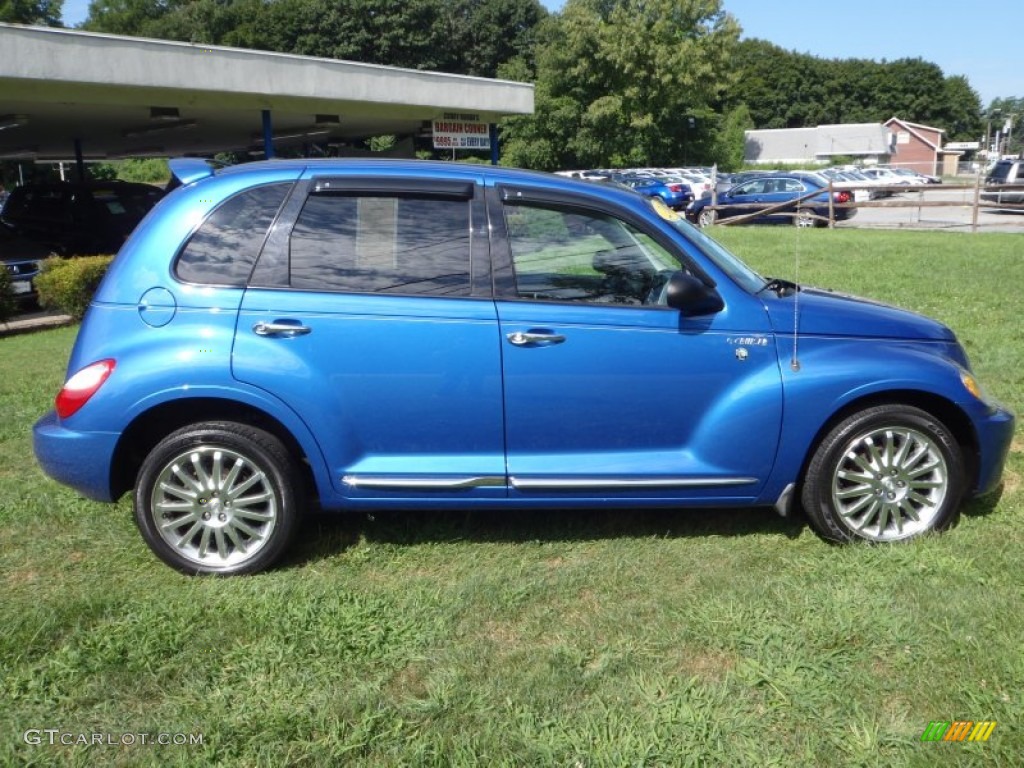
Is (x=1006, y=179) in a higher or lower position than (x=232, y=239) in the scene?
higher

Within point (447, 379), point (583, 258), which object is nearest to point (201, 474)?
point (447, 379)

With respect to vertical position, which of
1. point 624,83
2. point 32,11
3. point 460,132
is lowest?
point 460,132

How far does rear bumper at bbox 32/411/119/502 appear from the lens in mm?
3768

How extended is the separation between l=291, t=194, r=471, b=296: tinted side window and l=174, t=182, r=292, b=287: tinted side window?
0.16 meters

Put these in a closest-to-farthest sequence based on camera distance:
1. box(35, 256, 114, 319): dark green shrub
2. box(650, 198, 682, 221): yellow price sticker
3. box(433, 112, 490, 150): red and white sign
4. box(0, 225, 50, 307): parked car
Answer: box(650, 198, 682, 221): yellow price sticker < box(35, 256, 114, 319): dark green shrub < box(0, 225, 50, 307): parked car < box(433, 112, 490, 150): red and white sign

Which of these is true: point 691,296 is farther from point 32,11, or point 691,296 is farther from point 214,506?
point 32,11

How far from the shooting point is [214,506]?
12.5 feet

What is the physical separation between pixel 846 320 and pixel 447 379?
1.87 m

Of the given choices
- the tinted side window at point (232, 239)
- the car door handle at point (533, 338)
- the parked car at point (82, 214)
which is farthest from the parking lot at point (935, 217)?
the tinted side window at point (232, 239)

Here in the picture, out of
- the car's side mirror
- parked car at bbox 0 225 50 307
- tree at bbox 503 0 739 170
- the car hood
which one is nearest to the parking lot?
parked car at bbox 0 225 50 307

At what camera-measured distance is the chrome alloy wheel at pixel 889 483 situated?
3.96 metres

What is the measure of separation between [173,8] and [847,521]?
99119 mm

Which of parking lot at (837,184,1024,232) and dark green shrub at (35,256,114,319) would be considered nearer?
dark green shrub at (35,256,114,319)

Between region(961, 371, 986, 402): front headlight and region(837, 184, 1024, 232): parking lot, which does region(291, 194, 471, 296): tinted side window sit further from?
region(837, 184, 1024, 232): parking lot
